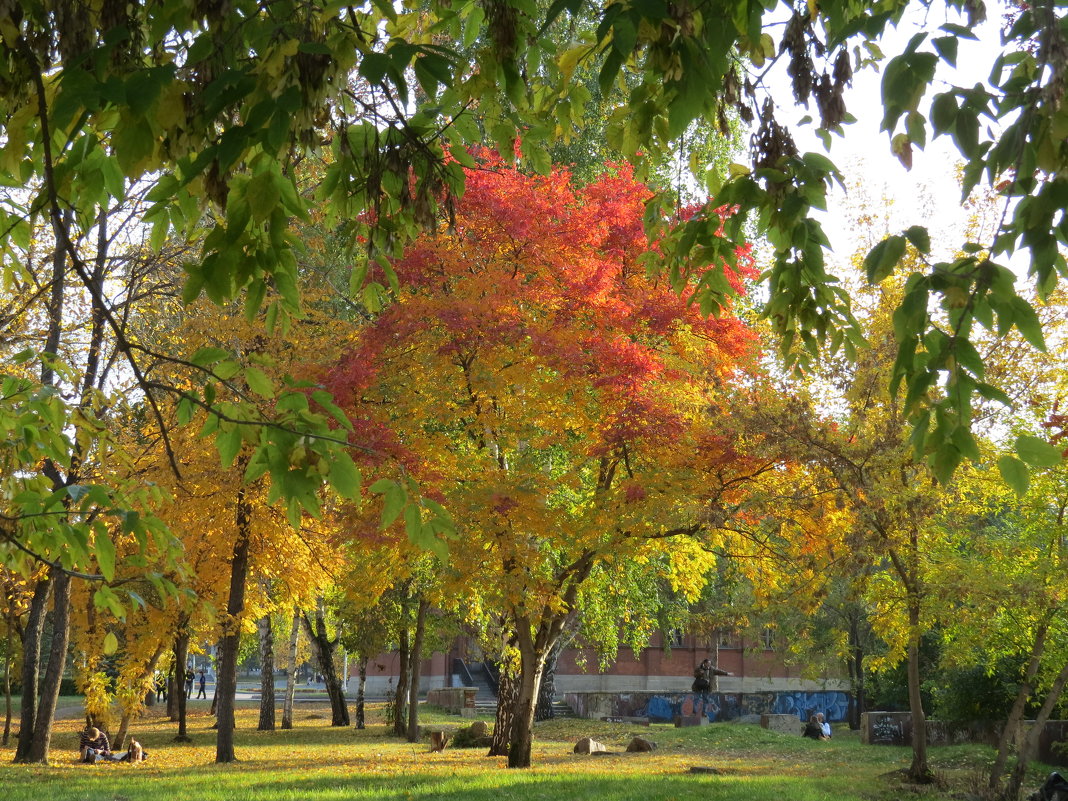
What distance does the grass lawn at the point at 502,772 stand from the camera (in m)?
12.1

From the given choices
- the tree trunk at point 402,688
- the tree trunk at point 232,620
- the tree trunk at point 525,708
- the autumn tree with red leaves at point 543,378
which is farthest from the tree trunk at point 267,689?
the autumn tree with red leaves at point 543,378

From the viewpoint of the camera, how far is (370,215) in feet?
13.0

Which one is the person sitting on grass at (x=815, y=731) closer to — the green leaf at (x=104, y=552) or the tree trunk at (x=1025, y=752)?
the tree trunk at (x=1025, y=752)

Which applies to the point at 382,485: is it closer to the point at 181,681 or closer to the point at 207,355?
the point at 207,355

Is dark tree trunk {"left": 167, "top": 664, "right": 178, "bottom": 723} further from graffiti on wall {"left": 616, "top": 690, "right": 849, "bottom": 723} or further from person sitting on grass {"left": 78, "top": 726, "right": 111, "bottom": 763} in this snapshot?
person sitting on grass {"left": 78, "top": 726, "right": 111, "bottom": 763}

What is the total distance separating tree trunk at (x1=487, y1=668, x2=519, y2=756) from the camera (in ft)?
59.9

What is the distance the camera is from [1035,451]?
2438mm

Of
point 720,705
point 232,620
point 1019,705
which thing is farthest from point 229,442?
point 720,705

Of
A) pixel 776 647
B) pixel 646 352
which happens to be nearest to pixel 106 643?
pixel 646 352

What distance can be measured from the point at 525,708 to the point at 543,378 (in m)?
5.71

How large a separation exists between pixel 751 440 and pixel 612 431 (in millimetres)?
1913

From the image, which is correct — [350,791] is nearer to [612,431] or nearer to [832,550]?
[612,431]

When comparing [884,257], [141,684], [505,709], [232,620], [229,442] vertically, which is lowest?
[505,709]

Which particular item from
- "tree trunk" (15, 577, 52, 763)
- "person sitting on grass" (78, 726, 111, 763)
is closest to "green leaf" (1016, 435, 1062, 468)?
"tree trunk" (15, 577, 52, 763)
